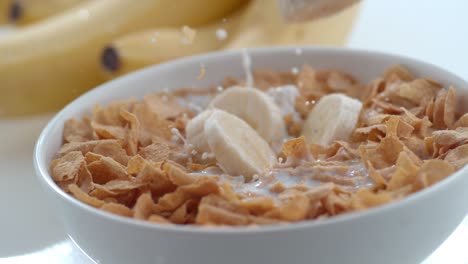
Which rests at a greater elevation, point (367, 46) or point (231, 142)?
point (231, 142)

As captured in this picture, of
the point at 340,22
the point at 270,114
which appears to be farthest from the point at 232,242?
the point at 340,22

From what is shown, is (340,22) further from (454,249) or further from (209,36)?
(454,249)

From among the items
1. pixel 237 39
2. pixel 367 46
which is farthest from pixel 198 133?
pixel 367 46

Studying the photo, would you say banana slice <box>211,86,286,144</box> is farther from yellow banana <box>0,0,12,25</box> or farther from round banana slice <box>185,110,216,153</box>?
yellow banana <box>0,0,12,25</box>

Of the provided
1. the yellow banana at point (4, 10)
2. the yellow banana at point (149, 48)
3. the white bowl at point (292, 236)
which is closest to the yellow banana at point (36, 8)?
the yellow banana at point (4, 10)

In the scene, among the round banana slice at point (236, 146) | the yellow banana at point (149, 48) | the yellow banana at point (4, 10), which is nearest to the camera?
the round banana slice at point (236, 146)

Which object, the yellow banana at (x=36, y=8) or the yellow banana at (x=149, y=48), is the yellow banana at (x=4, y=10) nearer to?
the yellow banana at (x=36, y=8)

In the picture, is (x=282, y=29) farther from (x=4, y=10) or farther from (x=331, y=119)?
(x=4, y=10)
